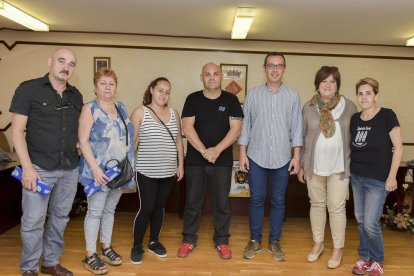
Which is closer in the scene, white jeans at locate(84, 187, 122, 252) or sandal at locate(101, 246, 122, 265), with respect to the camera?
white jeans at locate(84, 187, 122, 252)

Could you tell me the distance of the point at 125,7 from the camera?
403cm

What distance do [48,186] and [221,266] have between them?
1432 millimetres

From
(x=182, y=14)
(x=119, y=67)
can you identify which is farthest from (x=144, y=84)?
(x=182, y=14)

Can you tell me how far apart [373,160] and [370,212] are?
0.37 m

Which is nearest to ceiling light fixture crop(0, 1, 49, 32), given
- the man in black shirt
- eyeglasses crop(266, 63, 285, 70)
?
the man in black shirt

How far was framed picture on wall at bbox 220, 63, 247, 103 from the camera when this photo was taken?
18.8 ft

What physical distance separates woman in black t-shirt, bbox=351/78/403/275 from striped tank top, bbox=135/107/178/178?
1.39 m

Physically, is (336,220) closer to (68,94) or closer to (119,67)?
(68,94)

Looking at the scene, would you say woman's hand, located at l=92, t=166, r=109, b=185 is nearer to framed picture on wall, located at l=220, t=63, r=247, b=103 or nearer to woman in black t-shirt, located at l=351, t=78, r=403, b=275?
woman in black t-shirt, located at l=351, t=78, r=403, b=275

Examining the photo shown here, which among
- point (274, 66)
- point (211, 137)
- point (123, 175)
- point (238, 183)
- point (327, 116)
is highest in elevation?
point (274, 66)

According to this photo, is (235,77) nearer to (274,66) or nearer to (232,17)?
(232,17)

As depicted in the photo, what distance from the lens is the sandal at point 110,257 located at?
9.31 ft

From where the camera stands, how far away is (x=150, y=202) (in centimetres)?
282

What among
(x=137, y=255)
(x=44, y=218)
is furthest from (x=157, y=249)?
(x=44, y=218)
